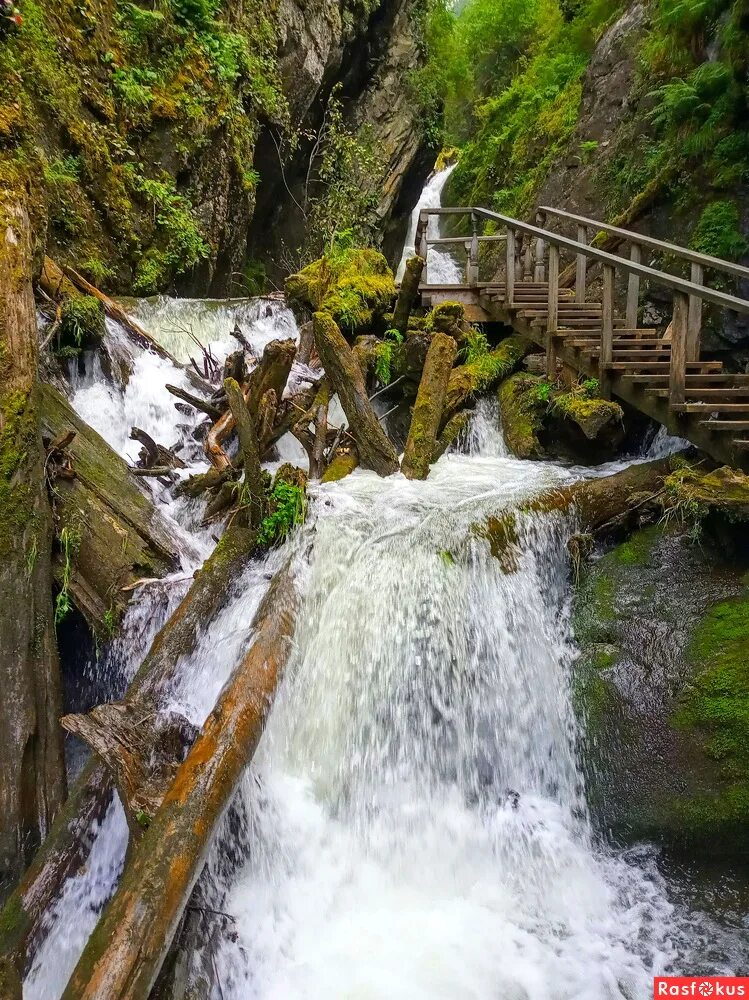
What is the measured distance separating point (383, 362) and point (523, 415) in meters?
2.06

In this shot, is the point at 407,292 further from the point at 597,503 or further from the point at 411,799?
the point at 411,799

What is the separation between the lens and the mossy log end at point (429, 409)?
6.72 metres

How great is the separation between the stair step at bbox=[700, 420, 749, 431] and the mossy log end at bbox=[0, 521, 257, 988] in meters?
4.22

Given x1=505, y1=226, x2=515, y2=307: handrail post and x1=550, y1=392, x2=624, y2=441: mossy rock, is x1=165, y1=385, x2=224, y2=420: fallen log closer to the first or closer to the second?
x1=550, y1=392, x2=624, y2=441: mossy rock

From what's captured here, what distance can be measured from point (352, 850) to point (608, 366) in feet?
16.7

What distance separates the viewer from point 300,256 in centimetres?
1594

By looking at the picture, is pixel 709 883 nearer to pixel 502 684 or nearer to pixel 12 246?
pixel 502 684

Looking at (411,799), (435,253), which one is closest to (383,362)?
(411,799)

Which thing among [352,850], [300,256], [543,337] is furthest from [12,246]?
[300,256]

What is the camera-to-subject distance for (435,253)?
1923 centimetres

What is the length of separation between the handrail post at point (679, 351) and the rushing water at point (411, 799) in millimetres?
1566

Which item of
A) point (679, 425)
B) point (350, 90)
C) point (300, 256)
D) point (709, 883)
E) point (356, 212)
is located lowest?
point (709, 883)

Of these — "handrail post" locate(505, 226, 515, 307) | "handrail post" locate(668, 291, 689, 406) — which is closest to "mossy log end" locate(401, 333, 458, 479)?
"handrail post" locate(505, 226, 515, 307)

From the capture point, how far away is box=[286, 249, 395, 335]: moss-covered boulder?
28.8 feet
